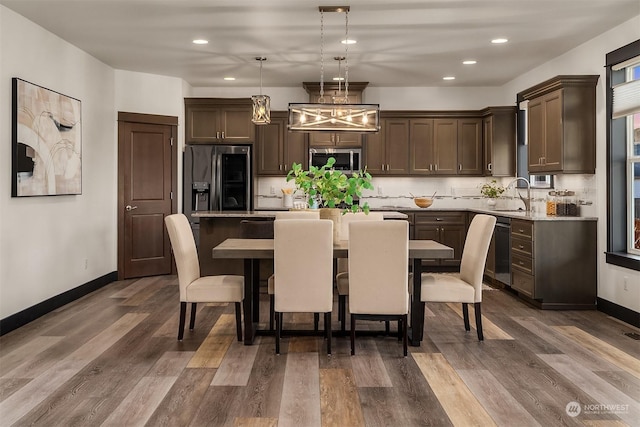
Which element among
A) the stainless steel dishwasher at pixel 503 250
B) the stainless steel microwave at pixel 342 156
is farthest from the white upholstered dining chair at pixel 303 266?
the stainless steel microwave at pixel 342 156

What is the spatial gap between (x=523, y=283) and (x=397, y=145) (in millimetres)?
2970

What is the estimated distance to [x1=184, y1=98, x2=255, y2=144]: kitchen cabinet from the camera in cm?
775

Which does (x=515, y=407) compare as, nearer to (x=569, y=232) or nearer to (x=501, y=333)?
(x=501, y=333)

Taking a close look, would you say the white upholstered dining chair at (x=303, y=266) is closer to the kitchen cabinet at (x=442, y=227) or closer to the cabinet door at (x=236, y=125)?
the kitchen cabinet at (x=442, y=227)

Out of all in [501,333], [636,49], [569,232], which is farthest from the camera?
[569,232]

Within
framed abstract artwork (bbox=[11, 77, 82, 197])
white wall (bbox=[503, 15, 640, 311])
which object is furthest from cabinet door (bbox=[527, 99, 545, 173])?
framed abstract artwork (bbox=[11, 77, 82, 197])

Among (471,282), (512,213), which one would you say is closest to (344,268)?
(471,282)

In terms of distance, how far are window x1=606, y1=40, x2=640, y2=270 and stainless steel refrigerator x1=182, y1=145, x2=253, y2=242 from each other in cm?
439

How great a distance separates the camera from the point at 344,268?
5.23 m

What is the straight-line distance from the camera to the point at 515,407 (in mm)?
2906

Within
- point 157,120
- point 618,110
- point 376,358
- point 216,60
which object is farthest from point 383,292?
point 157,120

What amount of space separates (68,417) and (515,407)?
7.40 feet

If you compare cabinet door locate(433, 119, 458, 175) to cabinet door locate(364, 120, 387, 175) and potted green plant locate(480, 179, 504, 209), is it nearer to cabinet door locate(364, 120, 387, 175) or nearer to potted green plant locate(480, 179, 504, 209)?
potted green plant locate(480, 179, 504, 209)

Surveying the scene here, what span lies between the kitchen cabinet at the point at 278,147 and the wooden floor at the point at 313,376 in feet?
11.0
